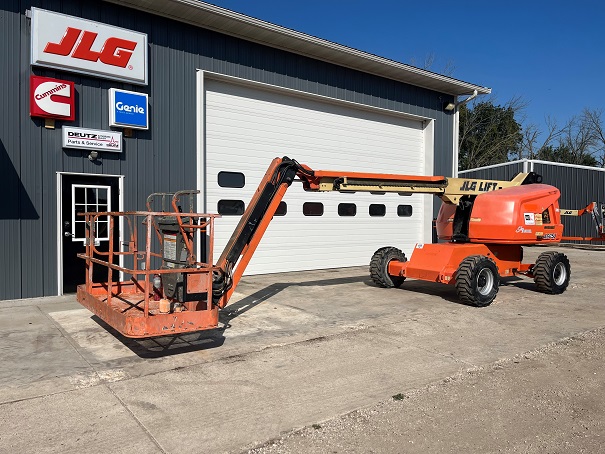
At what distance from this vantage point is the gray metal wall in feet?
27.2

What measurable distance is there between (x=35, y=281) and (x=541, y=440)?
8.06 meters

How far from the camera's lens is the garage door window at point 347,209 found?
1345cm

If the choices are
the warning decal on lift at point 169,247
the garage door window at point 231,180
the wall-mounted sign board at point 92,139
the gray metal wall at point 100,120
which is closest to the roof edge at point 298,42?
the gray metal wall at point 100,120

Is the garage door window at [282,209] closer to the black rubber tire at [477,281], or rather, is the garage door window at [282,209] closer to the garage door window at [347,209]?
the garage door window at [347,209]

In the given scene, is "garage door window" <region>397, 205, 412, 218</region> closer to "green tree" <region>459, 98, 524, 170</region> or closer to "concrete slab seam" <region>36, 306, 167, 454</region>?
"concrete slab seam" <region>36, 306, 167, 454</region>

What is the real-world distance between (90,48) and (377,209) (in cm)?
845

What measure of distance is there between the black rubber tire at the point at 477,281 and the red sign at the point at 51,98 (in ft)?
23.7

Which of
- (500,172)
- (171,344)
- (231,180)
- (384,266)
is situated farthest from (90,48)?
(500,172)

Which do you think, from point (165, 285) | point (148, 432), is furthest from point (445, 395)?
point (165, 285)

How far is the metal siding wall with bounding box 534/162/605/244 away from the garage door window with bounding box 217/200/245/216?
16824 millimetres

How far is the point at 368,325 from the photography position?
6.90 metres

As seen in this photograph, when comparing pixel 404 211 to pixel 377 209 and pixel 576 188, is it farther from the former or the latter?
pixel 576 188

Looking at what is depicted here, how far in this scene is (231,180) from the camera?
11445 millimetres

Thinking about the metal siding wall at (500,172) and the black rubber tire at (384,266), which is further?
the metal siding wall at (500,172)
